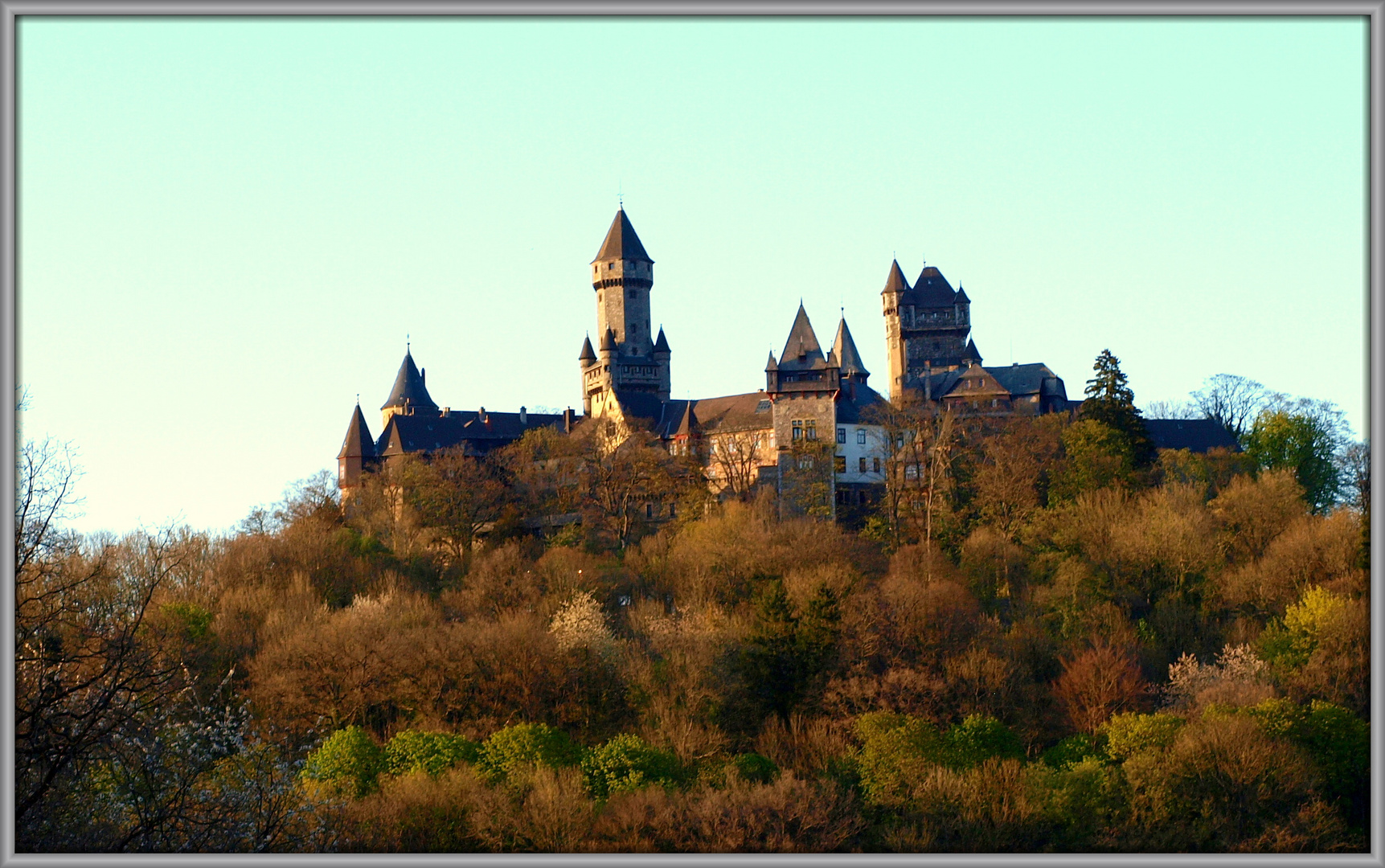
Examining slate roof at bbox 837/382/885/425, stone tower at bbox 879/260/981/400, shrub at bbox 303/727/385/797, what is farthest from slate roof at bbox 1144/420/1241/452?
shrub at bbox 303/727/385/797

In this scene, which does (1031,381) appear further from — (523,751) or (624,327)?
(523,751)

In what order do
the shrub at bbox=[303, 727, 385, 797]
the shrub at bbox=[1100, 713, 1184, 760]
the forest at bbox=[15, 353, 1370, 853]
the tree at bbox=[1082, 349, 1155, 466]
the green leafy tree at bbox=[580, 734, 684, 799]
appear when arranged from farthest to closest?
the tree at bbox=[1082, 349, 1155, 466] → the shrub at bbox=[1100, 713, 1184, 760] → the green leafy tree at bbox=[580, 734, 684, 799] → the shrub at bbox=[303, 727, 385, 797] → the forest at bbox=[15, 353, 1370, 853]

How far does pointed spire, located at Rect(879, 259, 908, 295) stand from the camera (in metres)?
94.6

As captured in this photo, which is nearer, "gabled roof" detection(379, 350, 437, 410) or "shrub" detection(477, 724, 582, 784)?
"shrub" detection(477, 724, 582, 784)

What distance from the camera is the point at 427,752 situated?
Result: 41.0 meters

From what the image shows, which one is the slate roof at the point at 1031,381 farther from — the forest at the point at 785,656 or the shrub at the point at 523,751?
the shrub at the point at 523,751

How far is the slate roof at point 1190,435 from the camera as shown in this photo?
7044 centimetres

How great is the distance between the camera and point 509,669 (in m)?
46.2

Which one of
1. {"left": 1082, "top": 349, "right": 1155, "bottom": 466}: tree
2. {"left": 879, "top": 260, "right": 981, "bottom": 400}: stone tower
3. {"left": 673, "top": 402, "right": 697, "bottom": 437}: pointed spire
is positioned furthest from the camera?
{"left": 879, "top": 260, "right": 981, "bottom": 400}: stone tower

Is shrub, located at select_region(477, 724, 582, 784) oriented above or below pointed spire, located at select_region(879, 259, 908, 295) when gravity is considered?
below

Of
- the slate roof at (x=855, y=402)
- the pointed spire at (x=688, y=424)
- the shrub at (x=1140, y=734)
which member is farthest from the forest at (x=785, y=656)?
the pointed spire at (x=688, y=424)

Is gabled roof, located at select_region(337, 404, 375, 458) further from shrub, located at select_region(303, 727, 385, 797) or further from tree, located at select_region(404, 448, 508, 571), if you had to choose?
shrub, located at select_region(303, 727, 385, 797)

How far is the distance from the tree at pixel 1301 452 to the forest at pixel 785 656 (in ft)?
0.66

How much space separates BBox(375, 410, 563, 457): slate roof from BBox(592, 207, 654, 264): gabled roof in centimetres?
1447
